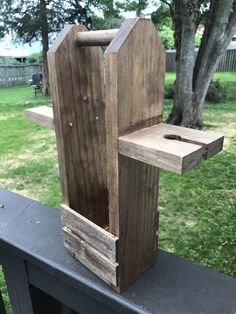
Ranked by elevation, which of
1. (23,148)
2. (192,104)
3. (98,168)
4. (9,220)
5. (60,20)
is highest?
(60,20)

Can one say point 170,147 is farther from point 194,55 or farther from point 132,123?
point 194,55

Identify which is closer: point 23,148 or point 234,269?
point 234,269

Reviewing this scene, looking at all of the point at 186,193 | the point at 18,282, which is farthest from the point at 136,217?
the point at 186,193

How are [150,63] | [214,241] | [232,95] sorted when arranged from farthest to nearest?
1. [232,95]
2. [214,241]
3. [150,63]

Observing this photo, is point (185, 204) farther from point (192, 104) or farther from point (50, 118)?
point (192, 104)

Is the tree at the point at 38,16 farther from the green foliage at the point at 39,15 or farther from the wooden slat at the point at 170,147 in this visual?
the wooden slat at the point at 170,147

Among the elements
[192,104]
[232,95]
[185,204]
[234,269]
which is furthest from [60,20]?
[234,269]

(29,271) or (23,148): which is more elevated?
(29,271)

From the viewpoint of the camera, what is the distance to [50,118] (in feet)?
2.78

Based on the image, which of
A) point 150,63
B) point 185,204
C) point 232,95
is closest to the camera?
point 150,63

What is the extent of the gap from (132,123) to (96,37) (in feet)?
0.70

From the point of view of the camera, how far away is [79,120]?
0.83m

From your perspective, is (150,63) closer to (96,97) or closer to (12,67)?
(96,97)

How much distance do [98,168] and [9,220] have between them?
0.38 m
